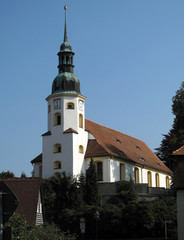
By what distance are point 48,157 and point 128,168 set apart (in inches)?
390

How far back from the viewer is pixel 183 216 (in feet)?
79.2

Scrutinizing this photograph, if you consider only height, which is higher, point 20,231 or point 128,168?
point 128,168

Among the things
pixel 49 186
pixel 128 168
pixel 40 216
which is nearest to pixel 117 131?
pixel 128 168

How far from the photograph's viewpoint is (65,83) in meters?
48.4

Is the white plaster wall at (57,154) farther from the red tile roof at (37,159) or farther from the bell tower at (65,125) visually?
the red tile roof at (37,159)

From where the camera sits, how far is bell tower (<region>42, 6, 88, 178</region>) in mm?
46875

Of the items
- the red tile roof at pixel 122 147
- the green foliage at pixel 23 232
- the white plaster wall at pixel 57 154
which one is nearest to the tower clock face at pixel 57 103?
the white plaster wall at pixel 57 154

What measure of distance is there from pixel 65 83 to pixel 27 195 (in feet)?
72.6

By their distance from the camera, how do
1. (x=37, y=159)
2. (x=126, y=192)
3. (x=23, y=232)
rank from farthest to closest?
(x=37, y=159) < (x=126, y=192) < (x=23, y=232)

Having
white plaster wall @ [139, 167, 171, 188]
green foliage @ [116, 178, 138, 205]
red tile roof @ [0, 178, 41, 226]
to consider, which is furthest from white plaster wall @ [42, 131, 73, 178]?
red tile roof @ [0, 178, 41, 226]

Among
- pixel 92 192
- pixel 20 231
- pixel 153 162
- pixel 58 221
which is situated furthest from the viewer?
pixel 153 162

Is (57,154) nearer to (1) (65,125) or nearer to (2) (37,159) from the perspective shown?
(1) (65,125)

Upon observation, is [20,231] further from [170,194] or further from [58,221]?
[170,194]

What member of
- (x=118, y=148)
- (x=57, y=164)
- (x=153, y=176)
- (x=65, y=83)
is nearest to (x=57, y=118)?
(x=65, y=83)
